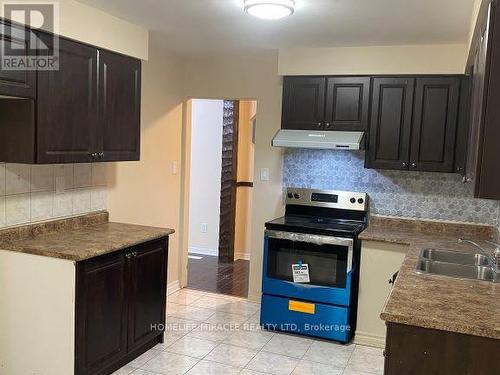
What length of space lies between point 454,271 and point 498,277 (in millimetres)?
273

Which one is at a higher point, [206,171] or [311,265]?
[206,171]

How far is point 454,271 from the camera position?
287 cm

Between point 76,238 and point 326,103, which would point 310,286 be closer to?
point 326,103

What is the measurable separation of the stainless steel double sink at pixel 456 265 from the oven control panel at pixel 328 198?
982 mm

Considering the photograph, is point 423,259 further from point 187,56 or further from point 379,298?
point 187,56

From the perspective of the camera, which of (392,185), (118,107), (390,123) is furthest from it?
(392,185)

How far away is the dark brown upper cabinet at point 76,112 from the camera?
9.00 feet

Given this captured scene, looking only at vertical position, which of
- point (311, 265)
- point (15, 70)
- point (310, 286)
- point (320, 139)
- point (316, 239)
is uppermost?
point (15, 70)

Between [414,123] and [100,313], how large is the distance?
2579mm

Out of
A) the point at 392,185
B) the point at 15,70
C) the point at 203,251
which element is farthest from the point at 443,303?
the point at 203,251

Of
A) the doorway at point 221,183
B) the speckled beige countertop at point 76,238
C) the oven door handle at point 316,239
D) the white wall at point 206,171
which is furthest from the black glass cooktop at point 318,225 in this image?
the white wall at point 206,171

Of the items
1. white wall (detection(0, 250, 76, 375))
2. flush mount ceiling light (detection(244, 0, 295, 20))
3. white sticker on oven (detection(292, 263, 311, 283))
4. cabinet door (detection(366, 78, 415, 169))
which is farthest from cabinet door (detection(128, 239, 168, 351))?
cabinet door (detection(366, 78, 415, 169))

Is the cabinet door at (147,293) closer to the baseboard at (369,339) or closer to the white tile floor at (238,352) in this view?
the white tile floor at (238,352)

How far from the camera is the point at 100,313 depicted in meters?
2.91
